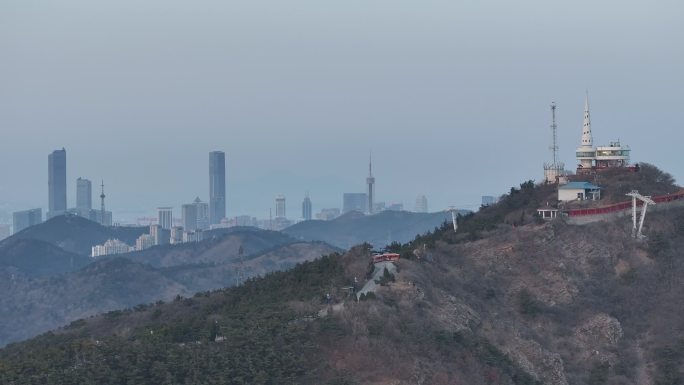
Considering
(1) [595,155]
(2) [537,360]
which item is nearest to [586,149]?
(1) [595,155]

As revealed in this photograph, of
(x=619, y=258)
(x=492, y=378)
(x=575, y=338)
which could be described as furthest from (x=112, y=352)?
(x=619, y=258)

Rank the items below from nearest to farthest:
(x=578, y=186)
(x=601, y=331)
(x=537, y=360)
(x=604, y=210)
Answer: (x=537, y=360)
(x=601, y=331)
(x=604, y=210)
(x=578, y=186)

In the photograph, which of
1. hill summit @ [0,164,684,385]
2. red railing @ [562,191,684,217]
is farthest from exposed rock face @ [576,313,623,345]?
red railing @ [562,191,684,217]

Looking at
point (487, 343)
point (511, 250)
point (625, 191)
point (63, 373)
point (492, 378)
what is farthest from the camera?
point (625, 191)

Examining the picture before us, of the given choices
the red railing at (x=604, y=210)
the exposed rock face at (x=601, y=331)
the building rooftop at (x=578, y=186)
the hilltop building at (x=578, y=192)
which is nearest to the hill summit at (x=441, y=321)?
the exposed rock face at (x=601, y=331)

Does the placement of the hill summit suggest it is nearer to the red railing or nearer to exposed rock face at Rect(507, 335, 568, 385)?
exposed rock face at Rect(507, 335, 568, 385)

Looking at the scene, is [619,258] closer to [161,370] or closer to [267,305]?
[267,305]

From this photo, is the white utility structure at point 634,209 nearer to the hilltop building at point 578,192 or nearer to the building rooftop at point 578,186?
the building rooftop at point 578,186

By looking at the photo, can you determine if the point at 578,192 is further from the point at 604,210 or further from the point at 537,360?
the point at 537,360
